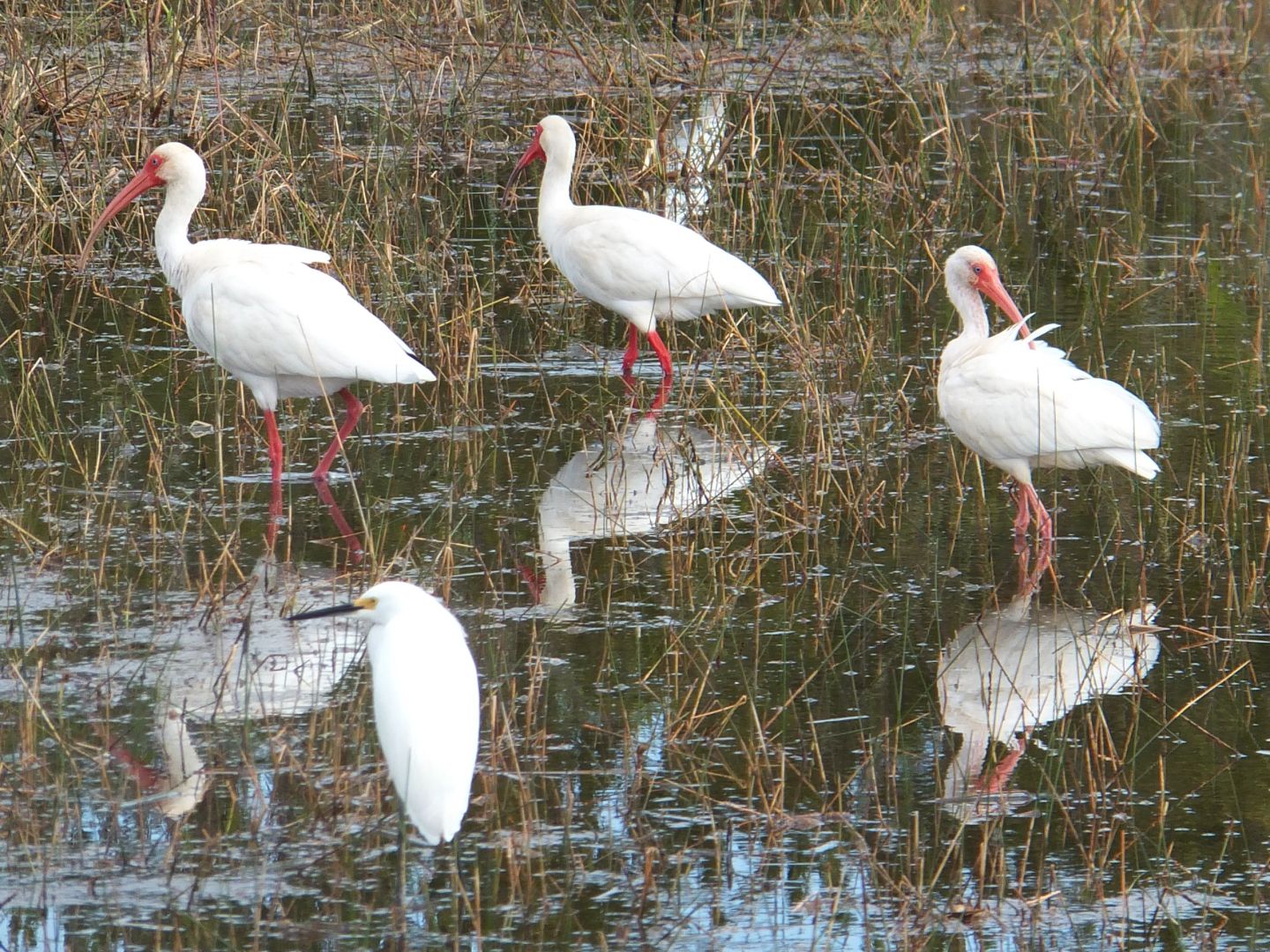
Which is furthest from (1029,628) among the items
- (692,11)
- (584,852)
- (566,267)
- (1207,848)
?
(692,11)

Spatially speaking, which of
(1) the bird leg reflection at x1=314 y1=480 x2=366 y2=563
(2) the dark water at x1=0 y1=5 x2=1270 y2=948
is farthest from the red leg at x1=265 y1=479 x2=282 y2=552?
(1) the bird leg reflection at x1=314 y1=480 x2=366 y2=563

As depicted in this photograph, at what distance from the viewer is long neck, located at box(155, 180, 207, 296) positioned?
289 inches

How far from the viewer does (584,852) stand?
4.25 m

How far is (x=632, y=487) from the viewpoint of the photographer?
275 inches

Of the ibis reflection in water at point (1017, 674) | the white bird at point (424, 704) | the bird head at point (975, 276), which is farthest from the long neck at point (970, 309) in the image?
the white bird at point (424, 704)

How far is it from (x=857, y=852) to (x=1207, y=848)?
0.81 metres

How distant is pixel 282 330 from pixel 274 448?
0.43 meters

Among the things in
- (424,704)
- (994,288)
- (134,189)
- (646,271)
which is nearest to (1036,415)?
(994,288)

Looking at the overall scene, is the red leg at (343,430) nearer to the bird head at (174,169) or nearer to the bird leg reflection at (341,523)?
the bird leg reflection at (341,523)

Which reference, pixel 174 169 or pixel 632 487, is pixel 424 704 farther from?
pixel 174 169

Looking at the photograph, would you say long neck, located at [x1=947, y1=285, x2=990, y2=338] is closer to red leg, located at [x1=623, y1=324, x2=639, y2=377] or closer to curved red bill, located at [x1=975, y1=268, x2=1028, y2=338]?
curved red bill, located at [x1=975, y1=268, x2=1028, y2=338]

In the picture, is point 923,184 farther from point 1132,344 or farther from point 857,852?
point 857,852

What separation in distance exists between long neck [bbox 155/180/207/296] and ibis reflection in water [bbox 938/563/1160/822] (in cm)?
342

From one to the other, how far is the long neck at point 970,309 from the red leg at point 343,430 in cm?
228
